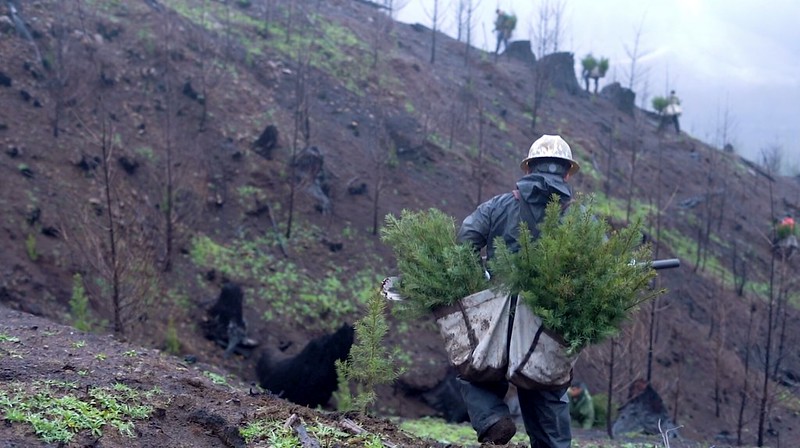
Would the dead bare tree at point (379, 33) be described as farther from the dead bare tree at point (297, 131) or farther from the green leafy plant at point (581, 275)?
the green leafy plant at point (581, 275)

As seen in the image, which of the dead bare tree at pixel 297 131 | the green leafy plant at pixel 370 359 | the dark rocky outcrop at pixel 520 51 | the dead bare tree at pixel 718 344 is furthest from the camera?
the dark rocky outcrop at pixel 520 51

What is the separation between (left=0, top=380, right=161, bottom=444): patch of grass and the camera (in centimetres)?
366

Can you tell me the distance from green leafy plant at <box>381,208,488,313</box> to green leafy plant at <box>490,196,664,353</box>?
36 cm

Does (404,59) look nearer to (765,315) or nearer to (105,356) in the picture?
(765,315)

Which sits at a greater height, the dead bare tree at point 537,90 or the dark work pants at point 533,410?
the dead bare tree at point 537,90

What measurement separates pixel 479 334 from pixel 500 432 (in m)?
0.58

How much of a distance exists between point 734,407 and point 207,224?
12202 millimetres

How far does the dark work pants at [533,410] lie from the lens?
4699mm

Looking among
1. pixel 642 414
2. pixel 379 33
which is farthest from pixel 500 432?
pixel 379 33

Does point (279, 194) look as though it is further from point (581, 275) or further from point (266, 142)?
point (581, 275)

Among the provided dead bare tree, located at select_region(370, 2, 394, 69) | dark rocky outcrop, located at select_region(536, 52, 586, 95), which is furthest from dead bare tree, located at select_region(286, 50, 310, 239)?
dark rocky outcrop, located at select_region(536, 52, 586, 95)

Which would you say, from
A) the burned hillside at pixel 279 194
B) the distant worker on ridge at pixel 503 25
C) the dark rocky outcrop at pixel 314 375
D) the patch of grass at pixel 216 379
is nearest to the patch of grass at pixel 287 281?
the burned hillside at pixel 279 194

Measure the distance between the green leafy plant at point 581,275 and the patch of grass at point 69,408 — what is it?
2.18 m

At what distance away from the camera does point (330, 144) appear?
72.1ft
